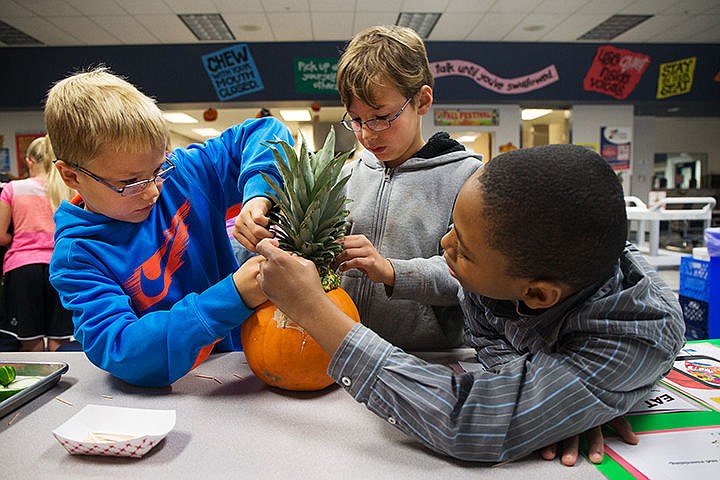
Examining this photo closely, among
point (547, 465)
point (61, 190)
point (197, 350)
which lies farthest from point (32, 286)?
point (547, 465)

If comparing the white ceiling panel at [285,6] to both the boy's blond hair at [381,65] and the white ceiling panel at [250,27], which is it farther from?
the boy's blond hair at [381,65]

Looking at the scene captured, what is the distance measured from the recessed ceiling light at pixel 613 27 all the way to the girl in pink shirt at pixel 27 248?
6841mm

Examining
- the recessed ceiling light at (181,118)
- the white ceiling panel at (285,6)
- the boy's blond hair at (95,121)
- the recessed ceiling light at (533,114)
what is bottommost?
the boy's blond hair at (95,121)

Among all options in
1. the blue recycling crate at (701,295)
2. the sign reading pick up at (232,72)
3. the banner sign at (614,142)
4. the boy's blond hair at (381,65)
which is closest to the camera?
the boy's blond hair at (381,65)

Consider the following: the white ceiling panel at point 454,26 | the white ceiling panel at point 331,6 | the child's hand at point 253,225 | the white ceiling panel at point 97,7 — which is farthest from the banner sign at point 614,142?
the child's hand at point 253,225

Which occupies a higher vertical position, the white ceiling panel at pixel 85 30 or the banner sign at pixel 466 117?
the white ceiling panel at pixel 85 30

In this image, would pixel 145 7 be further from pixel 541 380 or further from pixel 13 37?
pixel 541 380

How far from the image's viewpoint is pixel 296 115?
10.6 m

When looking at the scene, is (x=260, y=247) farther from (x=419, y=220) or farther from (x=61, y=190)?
(x=61, y=190)

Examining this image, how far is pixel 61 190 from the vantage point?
3252mm

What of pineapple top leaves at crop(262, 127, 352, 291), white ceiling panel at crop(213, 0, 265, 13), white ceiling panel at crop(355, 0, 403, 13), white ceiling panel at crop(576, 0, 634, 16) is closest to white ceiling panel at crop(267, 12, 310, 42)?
white ceiling panel at crop(213, 0, 265, 13)

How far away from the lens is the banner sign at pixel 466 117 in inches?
283

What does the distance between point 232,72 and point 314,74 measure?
3.91 feet

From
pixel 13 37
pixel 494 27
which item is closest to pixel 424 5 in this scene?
pixel 494 27
